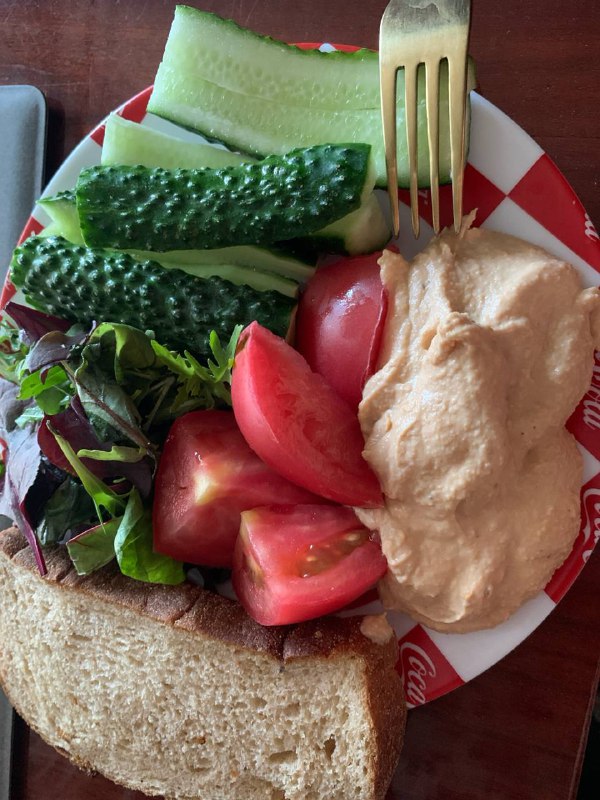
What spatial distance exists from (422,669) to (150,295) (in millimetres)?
883

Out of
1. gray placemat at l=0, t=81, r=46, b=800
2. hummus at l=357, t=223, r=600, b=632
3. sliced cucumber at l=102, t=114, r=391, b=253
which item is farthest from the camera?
gray placemat at l=0, t=81, r=46, b=800

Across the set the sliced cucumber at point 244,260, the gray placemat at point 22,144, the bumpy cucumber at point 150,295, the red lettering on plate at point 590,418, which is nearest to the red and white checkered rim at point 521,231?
the red lettering on plate at point 590,418

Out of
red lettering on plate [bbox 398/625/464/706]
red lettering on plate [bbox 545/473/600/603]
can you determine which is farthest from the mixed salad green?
red lettering on plate [bbox 545/473/600/603]

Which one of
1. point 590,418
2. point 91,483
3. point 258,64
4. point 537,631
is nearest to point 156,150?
point 258,64

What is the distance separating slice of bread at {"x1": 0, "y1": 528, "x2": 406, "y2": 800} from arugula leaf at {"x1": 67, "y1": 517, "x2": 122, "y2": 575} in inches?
3.2

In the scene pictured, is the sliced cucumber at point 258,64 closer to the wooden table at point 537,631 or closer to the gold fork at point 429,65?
the gold fork at point 429,65

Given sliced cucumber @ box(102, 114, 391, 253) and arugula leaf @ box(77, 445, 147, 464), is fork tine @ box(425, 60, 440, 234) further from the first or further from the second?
arugula leaf @ box(77, 445, 147, 464)

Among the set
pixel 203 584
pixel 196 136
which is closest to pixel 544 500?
pixel 203 584

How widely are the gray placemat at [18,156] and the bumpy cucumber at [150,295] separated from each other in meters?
0.44

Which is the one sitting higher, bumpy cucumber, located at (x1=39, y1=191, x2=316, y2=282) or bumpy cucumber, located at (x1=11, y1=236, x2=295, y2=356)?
bumpy cucumber, located at (x1=39, y1=191, x2=316, y2=282)

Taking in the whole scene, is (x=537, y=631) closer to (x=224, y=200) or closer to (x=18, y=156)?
(x=224, y=200)

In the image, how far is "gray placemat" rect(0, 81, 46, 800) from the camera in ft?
5.59

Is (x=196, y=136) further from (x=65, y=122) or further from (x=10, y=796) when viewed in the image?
(x=10, y=796)

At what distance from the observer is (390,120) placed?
1200 mm
